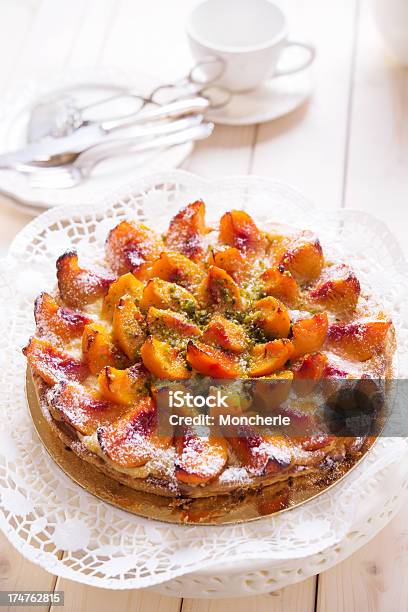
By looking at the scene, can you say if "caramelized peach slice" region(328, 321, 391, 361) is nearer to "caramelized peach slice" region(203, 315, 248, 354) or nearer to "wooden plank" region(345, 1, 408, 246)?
"caramelized peach slice" region(203, 315, 248, 354)

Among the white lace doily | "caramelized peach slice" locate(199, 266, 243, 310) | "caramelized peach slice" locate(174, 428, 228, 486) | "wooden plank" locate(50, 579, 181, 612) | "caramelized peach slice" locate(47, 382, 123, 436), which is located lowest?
"wooden plank" locate(50, 579, 181, 612)

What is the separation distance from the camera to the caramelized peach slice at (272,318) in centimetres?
173

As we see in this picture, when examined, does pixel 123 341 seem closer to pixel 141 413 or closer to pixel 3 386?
pixel 141 413

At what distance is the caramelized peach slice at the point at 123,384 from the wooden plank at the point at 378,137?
114 centimetres

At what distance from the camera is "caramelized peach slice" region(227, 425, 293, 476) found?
5.11 feet

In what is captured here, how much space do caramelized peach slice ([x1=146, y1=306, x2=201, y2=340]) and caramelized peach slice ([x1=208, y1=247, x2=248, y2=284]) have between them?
22 cm

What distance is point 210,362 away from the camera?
5.42ft

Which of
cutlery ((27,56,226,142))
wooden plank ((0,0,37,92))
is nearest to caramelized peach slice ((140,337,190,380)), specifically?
cutlery ((27,56,226,142))

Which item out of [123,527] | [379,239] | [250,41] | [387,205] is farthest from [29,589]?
[250,41]

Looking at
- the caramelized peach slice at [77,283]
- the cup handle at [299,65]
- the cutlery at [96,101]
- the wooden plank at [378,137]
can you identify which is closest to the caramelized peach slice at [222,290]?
the caramelized peach slice at [77,283]

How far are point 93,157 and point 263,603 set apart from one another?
5.03ft

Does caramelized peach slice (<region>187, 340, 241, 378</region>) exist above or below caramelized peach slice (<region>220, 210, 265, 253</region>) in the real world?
below

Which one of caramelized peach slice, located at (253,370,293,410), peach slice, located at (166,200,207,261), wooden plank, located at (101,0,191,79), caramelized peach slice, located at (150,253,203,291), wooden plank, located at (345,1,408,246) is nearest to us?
caramelized peach slice, located at (253,370,293,410)

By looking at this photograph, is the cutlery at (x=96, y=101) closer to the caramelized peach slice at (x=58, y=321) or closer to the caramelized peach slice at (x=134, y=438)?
the caramelized peach slice at (x=58, y=321)
